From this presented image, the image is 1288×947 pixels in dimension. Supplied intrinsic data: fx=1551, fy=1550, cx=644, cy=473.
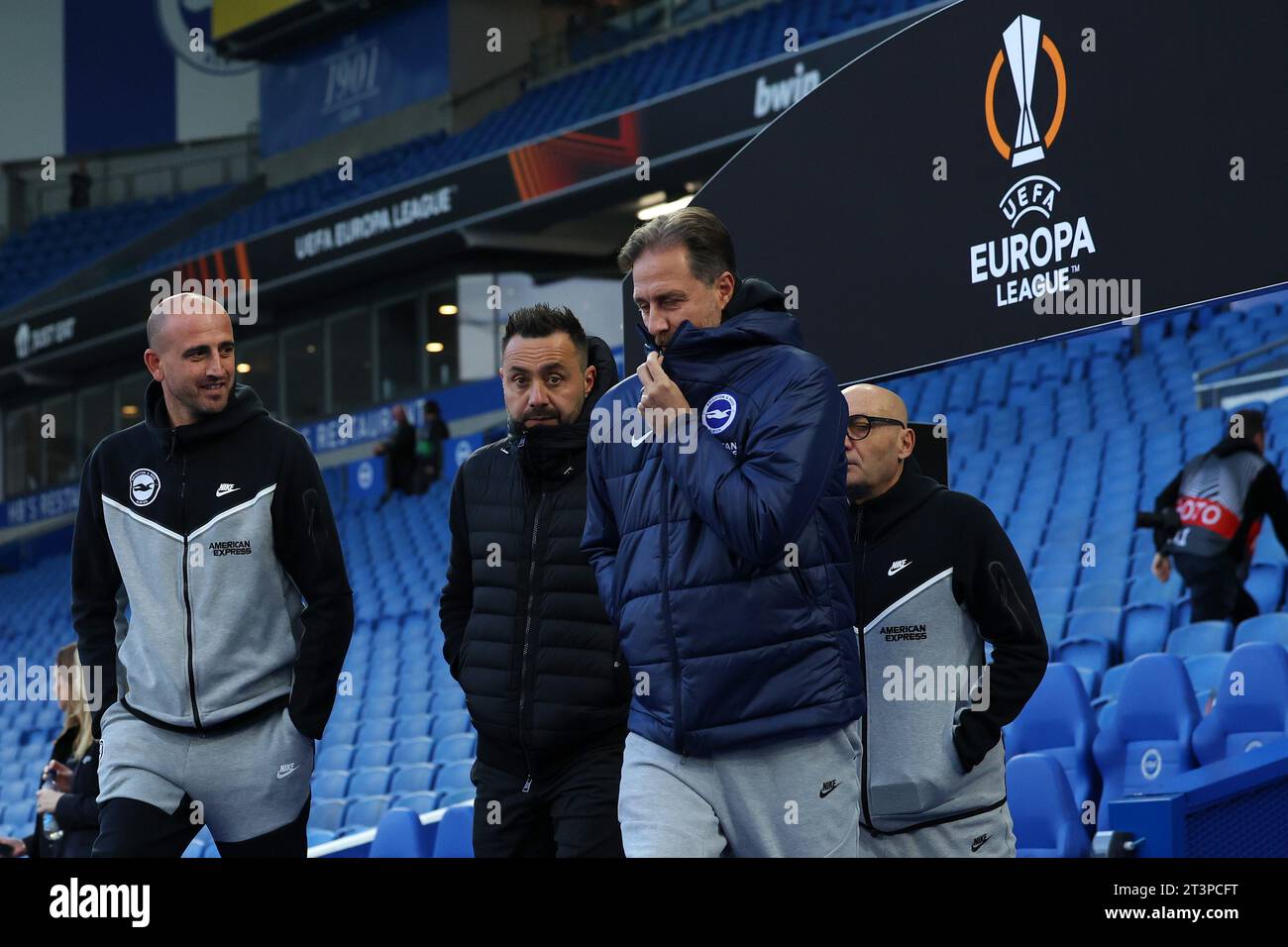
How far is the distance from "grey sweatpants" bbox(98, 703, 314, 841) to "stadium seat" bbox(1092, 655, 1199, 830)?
2815 millimetres

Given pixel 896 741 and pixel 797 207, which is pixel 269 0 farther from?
pixel 896 741

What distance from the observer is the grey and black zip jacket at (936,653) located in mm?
3078

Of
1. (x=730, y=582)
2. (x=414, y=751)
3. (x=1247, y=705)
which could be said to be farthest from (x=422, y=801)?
(x=730, y=582)

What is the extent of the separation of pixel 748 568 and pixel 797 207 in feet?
6.50

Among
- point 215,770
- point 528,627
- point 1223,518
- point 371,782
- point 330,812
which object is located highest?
point 1223,518

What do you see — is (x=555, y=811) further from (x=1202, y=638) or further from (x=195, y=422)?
(x=1202, y=638)

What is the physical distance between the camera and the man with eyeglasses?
3.08 m

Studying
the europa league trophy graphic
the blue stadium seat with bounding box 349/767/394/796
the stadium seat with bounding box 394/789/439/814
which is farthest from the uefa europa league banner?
the blue stadium seat with bounding box 349/767/394/796

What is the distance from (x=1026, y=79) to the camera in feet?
11.5

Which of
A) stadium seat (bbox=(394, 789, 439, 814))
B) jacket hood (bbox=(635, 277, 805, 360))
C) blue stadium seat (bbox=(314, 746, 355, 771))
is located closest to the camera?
jacket hood (bbox=(635, 277, 805, 360))

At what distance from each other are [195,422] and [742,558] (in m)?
1.27

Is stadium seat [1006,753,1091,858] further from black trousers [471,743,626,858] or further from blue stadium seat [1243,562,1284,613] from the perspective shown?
blue stadium seat [1243,562,1284,613]
